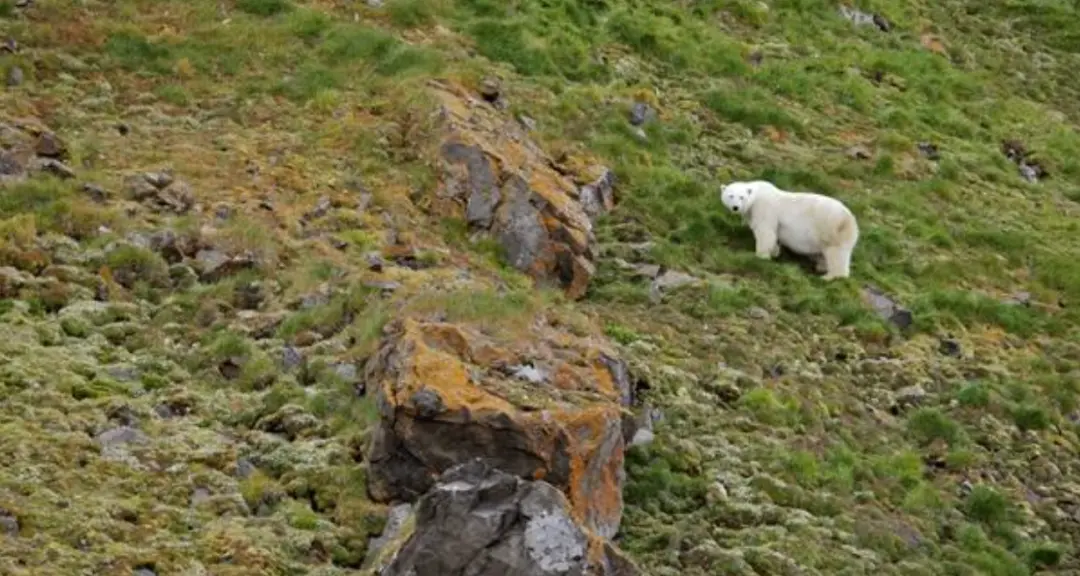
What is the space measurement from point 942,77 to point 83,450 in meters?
22.4

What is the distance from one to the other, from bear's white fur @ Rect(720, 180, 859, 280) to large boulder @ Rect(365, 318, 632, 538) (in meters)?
7.75

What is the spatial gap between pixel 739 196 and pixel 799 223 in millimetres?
981

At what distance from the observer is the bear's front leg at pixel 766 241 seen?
77.8 feet

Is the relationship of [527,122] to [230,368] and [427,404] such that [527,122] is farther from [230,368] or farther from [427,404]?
[427,404]

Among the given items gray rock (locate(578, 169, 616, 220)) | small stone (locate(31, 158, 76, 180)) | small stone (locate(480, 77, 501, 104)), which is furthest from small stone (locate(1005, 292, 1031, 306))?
small stone (locate(31, 158, 76, 180))

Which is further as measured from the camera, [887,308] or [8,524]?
[887,308]

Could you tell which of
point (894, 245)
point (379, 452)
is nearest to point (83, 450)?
point (379, 452)

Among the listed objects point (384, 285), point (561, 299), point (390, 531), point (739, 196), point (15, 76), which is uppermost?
point (390, 531)

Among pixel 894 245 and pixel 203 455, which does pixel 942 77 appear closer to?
pixel 894 245

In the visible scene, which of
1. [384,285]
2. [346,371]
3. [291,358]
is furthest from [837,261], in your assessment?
[291,358]

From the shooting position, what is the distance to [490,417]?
14.9 metres

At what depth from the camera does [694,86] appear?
28.7 metres

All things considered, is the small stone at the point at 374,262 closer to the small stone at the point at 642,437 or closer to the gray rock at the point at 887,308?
the small stone at the point at 642,437

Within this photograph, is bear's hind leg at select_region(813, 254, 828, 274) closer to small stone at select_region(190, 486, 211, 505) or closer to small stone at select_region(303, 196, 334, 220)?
small stone at select_region(303, 196, 334, 220)
